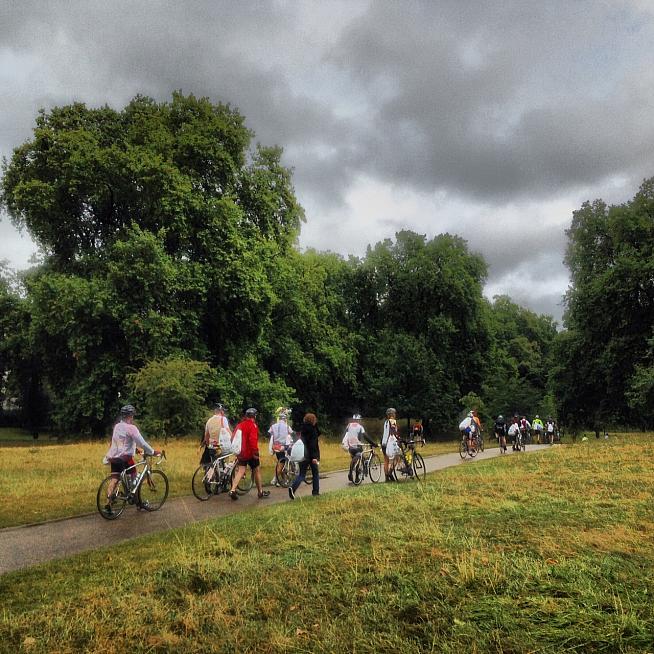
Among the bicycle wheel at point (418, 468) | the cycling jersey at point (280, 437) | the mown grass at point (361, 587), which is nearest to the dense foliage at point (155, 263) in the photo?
the cycling jersey at point (280, 437)

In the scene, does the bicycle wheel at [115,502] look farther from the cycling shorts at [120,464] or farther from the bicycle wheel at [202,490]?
the bicycle wheel at [202,490]

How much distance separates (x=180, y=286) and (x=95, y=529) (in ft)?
61.9

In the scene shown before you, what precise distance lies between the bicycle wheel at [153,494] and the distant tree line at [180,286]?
923 centimetres

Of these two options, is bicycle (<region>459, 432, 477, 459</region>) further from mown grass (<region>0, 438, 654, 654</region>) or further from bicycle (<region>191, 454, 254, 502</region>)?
mown grass (<region>0, 438, 654, 654</region>)

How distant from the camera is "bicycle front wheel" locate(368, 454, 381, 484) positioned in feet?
48.2

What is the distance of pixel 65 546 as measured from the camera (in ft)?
24.9

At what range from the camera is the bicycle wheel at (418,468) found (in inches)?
591

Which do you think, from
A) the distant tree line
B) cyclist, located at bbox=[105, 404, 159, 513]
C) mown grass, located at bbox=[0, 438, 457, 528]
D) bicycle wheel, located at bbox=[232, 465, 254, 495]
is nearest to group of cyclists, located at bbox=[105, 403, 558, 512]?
cyclist, located at bbox=[105, 404, 159, 513]

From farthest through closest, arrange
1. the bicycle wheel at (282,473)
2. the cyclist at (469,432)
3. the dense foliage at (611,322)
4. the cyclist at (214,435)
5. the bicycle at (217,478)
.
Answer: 1. the dense foliage at (611,322)
2. the cyclist at (469,432)
3. the bicycle wheel at (282,473)
4. the cyclist at (214,435)
5. the bicycle at (217,478)

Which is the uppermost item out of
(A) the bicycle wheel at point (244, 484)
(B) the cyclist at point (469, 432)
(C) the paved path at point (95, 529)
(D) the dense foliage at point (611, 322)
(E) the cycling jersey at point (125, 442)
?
(D) the dense foliage at point (611, 322)

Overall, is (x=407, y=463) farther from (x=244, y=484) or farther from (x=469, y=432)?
(x=469, y=432)

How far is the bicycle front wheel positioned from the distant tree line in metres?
10.1

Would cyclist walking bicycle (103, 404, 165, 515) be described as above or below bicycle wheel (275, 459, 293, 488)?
above

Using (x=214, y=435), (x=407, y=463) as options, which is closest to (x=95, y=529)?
(x=214, y=435)
